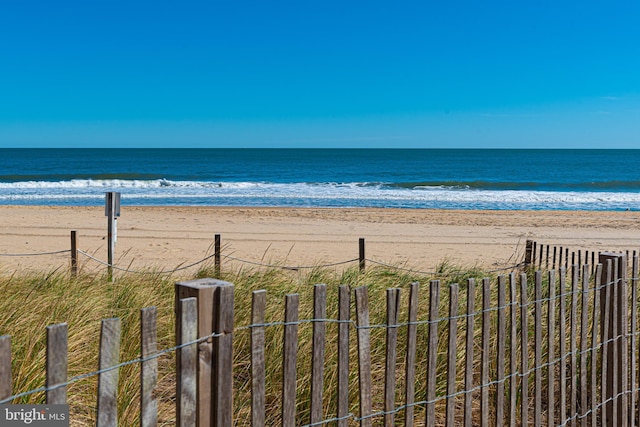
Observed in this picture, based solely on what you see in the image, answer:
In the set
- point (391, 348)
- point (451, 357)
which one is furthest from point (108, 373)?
point (451, 357)

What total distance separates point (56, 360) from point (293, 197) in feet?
111

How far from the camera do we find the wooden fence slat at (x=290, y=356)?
2508mm

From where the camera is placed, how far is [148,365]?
2.12 m

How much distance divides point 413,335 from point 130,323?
249 cm

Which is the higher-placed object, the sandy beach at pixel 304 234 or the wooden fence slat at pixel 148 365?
the wooden fence slat at pixel 148 365

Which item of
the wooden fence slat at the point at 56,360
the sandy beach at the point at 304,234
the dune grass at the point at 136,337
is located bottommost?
the sandy beach at the point at 304,234

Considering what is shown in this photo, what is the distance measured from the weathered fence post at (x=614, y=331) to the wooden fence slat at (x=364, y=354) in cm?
197

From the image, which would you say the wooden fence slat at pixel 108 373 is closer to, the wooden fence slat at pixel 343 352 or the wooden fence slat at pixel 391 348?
the wooden fence slat at pixel 343 352

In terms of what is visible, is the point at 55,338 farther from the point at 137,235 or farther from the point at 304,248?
the point at 137,235

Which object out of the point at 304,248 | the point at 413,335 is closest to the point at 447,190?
the point at 304,248

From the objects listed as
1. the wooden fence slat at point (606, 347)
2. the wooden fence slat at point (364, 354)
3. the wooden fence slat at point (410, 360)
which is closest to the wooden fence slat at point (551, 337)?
the wooden fence slat at point (606, 347)

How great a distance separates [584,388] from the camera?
3912 mm

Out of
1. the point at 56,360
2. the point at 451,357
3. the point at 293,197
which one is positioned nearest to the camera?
the point at 56,360

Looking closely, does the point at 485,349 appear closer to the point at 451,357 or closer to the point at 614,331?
the point at 451,357
